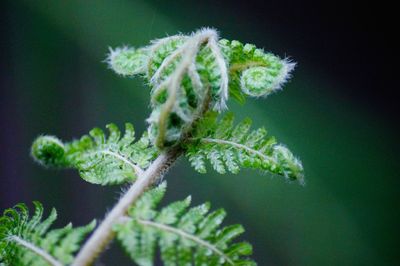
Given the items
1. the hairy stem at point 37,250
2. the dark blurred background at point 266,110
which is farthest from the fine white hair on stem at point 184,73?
the dark blurred background at point 266,110

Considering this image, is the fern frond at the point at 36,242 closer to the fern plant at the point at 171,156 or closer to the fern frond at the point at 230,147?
the fern plant at the point at 171,156

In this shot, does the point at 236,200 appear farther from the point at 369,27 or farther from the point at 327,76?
the point at 369,27

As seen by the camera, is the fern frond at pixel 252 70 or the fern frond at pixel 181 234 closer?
the fern frond at pixel 181 234

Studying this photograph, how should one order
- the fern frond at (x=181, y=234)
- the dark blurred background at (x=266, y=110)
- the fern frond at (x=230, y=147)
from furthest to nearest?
the dark blurred background at (x=266, y=110) → the fern frond at (x=230, y=147) → the fern frond at (x=181, y=234)

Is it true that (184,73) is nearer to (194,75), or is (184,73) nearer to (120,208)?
(194,75)

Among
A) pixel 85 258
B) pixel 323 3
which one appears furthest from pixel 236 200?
pixel 85 258

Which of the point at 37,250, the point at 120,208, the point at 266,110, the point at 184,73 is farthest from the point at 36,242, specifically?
the point at 266,110

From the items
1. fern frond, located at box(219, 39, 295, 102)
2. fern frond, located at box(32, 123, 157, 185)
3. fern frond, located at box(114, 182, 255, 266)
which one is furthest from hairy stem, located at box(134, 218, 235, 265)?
fern frond, located at box(219, 39, 295, 102)
